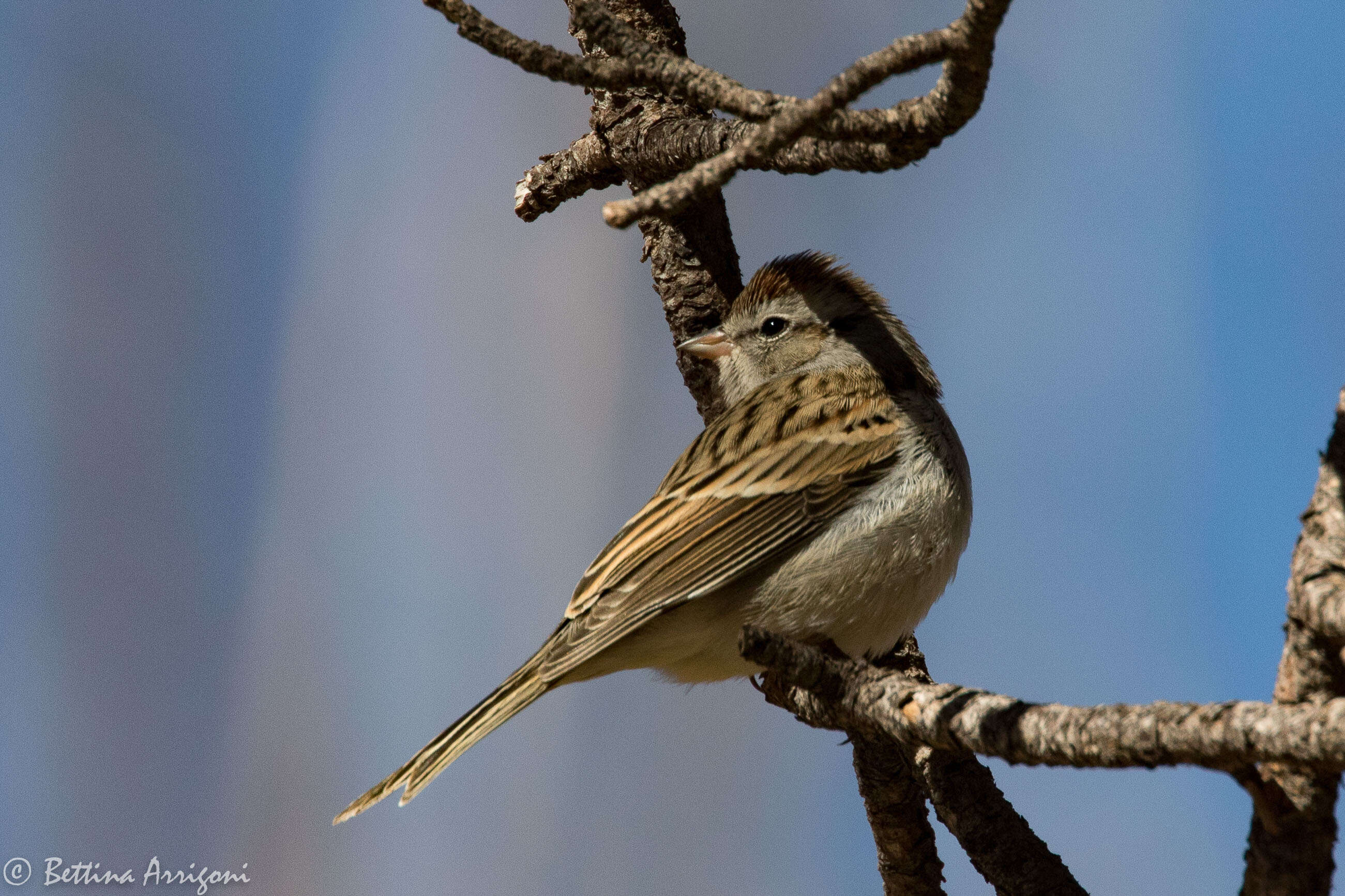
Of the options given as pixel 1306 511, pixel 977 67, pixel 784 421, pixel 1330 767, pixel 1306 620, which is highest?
pixel 784 421

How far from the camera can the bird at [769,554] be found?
246 centimetres

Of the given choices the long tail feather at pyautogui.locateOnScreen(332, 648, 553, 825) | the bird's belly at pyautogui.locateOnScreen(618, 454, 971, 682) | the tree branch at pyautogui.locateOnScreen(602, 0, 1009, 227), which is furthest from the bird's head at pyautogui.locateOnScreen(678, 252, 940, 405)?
the tree branch at pyautogui.locateOnScreen(602, 0, 1009, 227)

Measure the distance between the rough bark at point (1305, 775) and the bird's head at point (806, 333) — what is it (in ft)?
5.89

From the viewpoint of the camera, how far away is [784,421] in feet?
9.46

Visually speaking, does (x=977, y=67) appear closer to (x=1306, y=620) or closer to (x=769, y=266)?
(x=1306, y=620)

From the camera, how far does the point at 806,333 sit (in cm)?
332

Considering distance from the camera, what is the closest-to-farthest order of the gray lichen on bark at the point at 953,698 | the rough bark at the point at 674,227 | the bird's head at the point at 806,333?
the gray lichen on bark at the point at 953,698 → the rough bark at the point at 674,227 → the bird's head at the point at 806,333

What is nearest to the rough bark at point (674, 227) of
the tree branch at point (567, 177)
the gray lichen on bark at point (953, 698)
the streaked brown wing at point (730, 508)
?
the tree branch at point (567, 177)

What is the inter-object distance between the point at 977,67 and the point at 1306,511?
66cm

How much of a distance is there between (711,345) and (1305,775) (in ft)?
6.81

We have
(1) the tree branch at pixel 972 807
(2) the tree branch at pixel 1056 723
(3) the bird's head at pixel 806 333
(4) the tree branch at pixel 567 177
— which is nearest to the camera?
(2) the tree branch at pixel 1056 723

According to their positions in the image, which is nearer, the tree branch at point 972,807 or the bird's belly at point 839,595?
the tree branch at point 972,807

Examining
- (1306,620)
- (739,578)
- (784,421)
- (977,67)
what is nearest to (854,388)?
(784,421)

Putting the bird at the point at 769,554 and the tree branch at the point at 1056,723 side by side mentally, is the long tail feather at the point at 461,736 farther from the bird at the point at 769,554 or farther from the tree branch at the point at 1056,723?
the tree branch at the point at 1056,723
